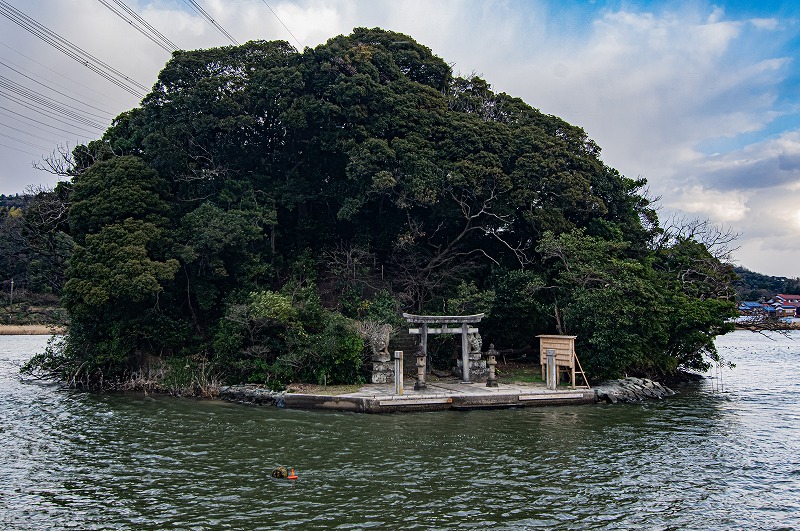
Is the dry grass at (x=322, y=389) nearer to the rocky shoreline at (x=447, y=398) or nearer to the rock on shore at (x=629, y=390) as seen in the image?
the rocky shoreline at (x=447, y=398)

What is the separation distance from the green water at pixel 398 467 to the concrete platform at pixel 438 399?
0.57 metres

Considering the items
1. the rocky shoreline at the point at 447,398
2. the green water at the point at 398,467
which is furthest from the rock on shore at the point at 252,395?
the green water at the point at 398,467

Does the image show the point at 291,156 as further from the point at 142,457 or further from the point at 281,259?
the point at 142,457

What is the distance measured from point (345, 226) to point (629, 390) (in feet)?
53.7

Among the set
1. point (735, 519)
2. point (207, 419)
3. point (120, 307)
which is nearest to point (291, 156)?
point (120, 307)

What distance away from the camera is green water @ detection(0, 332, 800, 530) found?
425 inches

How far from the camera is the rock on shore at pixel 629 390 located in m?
22.2

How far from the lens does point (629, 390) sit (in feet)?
75.4

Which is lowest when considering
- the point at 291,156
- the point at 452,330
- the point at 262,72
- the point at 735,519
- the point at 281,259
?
the point at 735,519

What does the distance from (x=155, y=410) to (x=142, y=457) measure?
636 centimetres

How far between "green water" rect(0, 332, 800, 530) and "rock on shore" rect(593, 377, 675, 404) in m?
0.88

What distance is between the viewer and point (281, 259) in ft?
97.0

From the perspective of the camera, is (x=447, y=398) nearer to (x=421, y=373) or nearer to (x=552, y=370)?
(x=421, y=373)

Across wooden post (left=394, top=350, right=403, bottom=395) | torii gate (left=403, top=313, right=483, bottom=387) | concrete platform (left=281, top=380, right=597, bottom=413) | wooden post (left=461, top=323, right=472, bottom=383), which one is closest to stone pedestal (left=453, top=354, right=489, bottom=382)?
wooden post (left=461, top=323, right=472, bottom=383)
